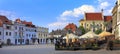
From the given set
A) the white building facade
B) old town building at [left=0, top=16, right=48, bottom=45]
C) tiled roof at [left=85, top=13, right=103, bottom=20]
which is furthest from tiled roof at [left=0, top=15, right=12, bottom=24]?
tiled roof at [left=85, top=13, right=103, bottom=20]

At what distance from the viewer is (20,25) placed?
137250 millimetres

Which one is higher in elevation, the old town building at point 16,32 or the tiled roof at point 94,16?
the tiled roof at point 94,16

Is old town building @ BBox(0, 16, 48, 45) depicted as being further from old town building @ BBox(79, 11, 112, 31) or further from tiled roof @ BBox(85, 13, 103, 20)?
tiled roof @ BBox(85, 13, 103, 20)

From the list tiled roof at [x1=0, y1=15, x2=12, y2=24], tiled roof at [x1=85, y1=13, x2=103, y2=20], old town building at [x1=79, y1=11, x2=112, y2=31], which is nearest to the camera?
tiled roof at [x1=0, y1=15, x2=12, y2=24]

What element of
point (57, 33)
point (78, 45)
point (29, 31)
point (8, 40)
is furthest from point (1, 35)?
point (78, 45)

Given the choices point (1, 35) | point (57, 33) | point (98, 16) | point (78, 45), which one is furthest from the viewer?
point (57, 33)

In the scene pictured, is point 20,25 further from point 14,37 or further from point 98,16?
point 98,16

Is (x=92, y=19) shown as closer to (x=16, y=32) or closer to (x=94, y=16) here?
(x=94, y=16)

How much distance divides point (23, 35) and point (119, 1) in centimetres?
8495

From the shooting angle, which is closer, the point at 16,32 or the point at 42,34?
the point at 16,32

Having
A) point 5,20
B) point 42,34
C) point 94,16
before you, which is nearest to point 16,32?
point 5,20

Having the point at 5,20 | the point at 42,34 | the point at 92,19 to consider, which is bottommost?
the point at 42,34

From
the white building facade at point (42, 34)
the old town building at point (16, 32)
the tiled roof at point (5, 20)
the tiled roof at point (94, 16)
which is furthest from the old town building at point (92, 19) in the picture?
the tiled roof at point (5, 20)

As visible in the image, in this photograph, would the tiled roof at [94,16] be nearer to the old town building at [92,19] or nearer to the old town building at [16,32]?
the old town building at [92,19]
